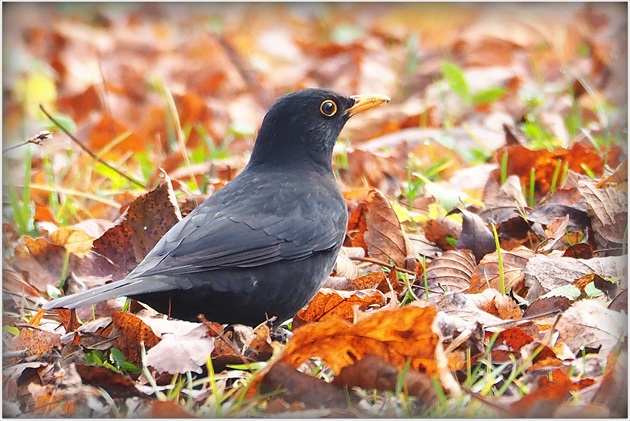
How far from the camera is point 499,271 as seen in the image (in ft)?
13.3

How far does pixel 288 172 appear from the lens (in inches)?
179

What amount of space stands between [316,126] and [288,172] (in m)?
0.35

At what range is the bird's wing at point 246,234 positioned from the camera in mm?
3723

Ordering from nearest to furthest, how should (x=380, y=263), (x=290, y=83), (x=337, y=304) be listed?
(x=337, y=304) < (x=380, y=263) < (x=290, y=83)

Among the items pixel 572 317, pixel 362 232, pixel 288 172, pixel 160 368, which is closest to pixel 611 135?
pixel 362 232

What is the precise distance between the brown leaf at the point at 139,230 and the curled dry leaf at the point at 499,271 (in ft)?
5.05

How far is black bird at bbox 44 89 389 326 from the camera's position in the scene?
11.9 ft

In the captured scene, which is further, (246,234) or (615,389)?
(246,234)

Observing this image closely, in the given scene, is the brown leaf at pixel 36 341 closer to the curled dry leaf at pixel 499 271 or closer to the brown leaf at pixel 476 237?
the curled dry leaf at pixel 499 271

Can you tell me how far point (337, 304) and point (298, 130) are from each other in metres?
1.13

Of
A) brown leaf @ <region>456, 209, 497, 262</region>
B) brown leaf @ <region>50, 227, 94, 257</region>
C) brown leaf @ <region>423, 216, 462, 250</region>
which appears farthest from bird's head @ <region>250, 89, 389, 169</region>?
brown leaf @ <region>50, 227, 94, 257</region>

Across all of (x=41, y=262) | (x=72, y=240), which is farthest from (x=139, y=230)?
(x=41, y=262)

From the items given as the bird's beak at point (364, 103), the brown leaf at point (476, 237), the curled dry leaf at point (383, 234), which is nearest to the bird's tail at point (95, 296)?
the curled dry leaf at point (383, 234)

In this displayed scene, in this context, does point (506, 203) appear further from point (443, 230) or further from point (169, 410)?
point (169, 410)
